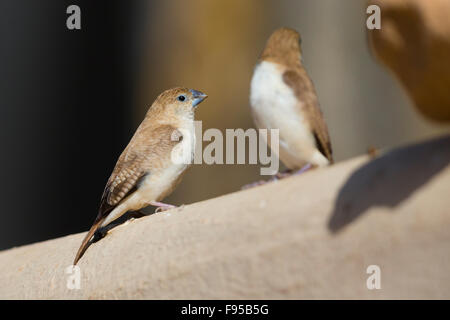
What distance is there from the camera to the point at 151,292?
1.21m

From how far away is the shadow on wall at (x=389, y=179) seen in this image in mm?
940

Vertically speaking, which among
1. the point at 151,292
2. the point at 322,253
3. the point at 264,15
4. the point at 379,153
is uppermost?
the point at 264,15

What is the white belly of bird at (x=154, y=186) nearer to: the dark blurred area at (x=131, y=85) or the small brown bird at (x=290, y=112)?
the small brown bird at (x=290, y=112)

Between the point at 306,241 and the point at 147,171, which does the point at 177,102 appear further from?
the point at 306,241

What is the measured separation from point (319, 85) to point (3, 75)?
164cm

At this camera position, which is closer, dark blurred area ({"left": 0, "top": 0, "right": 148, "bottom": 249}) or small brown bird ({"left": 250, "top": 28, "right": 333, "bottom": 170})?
small brown bird ({"left": 250, "top": 28, "right": 333, "bottom": 170})

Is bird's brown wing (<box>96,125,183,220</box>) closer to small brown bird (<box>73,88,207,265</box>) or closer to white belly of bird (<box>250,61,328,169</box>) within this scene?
small brown bird (<box>73,88,207,265</box>)

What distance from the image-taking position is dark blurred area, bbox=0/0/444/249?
138 inches

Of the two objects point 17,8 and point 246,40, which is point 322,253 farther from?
point 17,8

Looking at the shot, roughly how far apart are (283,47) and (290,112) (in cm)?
19

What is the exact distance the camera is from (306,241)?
1029mm

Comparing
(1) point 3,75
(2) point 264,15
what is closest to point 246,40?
(2) point 264,15

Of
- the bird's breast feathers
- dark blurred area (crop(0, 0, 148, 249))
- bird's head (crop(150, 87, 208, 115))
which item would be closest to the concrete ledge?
the bird's breast feathers

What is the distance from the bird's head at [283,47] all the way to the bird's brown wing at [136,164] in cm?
32
